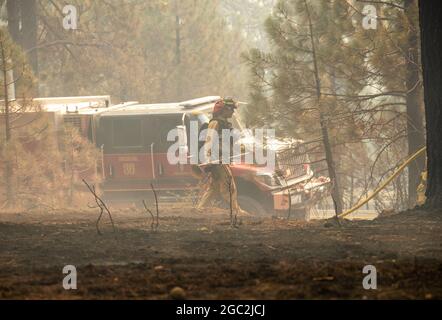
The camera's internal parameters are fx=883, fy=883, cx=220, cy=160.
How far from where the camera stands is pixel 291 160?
17781mm

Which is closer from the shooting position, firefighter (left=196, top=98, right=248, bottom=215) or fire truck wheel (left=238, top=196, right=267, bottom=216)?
firefighter (left=196, top=98, right=248, bottom=215)

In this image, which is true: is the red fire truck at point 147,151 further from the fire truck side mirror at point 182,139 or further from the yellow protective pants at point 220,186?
the yellow protective pants at point 220,186

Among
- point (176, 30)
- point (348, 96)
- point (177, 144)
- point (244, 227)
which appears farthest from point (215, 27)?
point (244, 227)

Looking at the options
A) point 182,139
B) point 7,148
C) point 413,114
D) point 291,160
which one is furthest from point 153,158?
point 413,114

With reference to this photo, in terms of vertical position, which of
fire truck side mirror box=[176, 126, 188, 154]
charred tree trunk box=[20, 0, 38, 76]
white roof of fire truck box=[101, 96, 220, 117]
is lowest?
fire truck side mirror box=[176, 126, 188, 154]

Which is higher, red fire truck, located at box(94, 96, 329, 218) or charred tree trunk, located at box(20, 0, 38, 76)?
charred tree trunk, located at box(20, 0, 38, 76)

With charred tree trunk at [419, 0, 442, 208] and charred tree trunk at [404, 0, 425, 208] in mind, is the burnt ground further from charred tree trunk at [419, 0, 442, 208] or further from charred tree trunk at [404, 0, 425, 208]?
charred tree trunk at [404, 0, 425, 208]

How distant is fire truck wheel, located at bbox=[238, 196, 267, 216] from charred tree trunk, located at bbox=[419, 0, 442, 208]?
6.09 m

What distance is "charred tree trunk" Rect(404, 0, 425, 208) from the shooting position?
15391 mm

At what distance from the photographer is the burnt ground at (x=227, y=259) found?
5.94 m

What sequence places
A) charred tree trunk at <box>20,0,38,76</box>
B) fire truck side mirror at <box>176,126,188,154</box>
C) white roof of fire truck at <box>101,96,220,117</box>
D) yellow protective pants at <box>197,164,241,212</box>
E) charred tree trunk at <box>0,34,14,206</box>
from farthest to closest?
1. charred tree trunk at <box>20,0,38,76</box>
2. white roof of fire truck at <box>101,96,220,117</box>
3. fire truck side mirror at <box>176,126,188,154</box>
4. charred tree trunk at <box>0,34,14,206</box>
5. yellow protective pants at <box>197,164,241,212</box>

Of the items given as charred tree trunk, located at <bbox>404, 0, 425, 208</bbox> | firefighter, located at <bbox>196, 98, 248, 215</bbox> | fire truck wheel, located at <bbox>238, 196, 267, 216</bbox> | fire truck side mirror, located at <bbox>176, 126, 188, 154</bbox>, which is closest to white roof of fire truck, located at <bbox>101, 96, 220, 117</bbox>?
fire truck side mirror, located at <bbox>176, 126, 188, 154</bbox>

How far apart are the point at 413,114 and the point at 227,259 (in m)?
9.28

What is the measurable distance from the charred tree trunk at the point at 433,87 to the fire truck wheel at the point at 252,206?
6.09 metres
